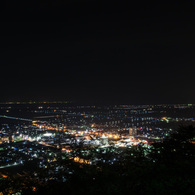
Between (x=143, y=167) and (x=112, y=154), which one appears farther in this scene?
(x=112, y=154)

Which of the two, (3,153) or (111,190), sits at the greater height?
(111,190)

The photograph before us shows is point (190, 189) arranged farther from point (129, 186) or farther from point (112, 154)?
point (112, 154)

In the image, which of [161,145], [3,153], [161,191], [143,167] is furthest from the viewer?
[3,153]

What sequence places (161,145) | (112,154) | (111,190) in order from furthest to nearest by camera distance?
1. (161,145)
2. (112,154)
3. (111,190)

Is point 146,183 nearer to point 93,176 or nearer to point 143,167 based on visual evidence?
point 143,167

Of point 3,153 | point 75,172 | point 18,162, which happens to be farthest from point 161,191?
point 3,153

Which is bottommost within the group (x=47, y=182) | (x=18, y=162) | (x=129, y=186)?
(x=18, y=162)
